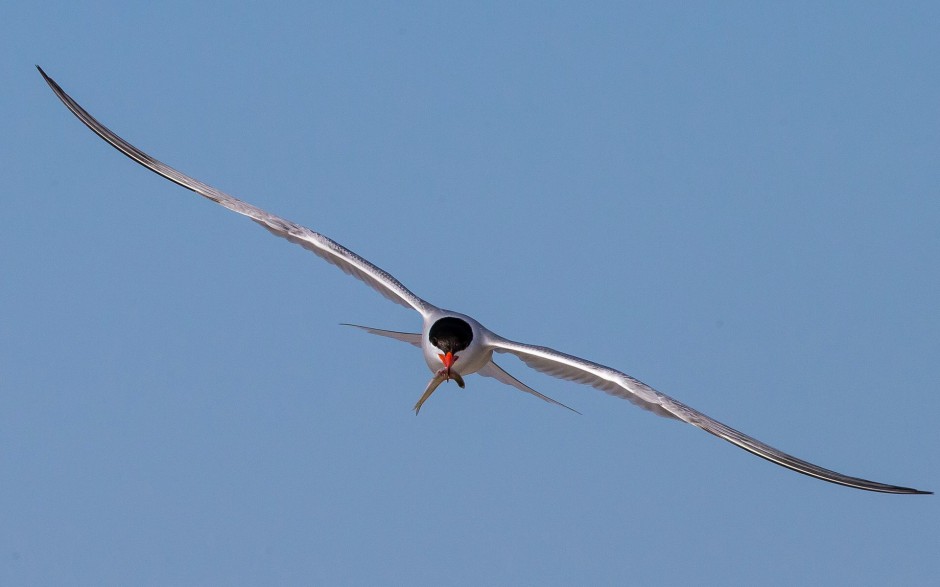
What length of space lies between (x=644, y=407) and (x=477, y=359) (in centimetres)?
275

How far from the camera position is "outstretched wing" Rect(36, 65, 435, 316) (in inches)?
862

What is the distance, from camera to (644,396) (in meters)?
19.5

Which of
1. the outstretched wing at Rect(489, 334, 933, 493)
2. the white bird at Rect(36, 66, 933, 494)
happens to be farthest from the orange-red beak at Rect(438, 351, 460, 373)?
the outstretched wing at Rect(489, 334, 933, 493)

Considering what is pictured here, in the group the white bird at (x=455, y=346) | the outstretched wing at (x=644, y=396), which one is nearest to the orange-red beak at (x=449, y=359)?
the white bird at (x=455, y=346)

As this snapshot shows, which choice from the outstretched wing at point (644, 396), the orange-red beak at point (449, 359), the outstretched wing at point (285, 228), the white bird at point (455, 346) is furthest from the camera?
the outstretched wing at point (285, 228)

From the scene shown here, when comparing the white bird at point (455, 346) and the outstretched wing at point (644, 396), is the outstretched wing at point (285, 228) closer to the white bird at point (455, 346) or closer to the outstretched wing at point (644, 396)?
the white bird at point (455, 346)

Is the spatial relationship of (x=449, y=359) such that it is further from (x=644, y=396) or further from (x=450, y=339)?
(x=644, y=396)

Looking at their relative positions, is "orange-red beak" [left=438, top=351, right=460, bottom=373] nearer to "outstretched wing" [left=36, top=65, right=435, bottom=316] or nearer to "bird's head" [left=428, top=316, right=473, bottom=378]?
"bird's head" [left=428, top=316, right=473, bottom=378]

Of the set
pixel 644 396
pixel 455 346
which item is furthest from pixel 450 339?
pixel 644 396

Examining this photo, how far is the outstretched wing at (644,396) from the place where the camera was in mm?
17359

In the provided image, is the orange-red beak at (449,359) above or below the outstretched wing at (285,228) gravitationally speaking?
below

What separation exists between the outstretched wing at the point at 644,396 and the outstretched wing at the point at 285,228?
5.95ft

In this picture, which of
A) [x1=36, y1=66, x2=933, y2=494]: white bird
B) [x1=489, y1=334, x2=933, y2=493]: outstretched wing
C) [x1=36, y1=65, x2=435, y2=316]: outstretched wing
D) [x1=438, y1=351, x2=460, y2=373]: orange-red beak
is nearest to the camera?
[x1=489, y1=334, x2=933, y2=493]: outstretched wing

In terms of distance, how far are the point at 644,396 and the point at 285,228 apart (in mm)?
6241
